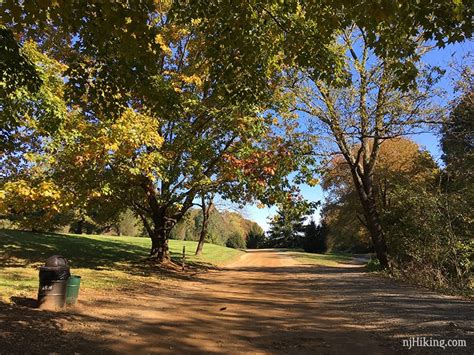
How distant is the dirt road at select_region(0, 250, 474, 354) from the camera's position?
6707 millimetres

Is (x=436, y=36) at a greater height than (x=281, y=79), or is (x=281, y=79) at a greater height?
(x=281, y=79)

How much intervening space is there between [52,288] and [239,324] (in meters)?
4.01

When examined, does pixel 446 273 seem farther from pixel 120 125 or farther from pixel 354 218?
pixel 354 218

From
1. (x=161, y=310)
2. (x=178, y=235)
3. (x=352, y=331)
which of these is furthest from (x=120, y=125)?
(x=178, y=235)

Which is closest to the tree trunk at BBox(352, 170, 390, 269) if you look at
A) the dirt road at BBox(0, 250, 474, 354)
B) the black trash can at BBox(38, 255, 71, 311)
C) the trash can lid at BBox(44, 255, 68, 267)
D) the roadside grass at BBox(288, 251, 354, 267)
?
the dirt road at BBox(0, 250, 474, 354)

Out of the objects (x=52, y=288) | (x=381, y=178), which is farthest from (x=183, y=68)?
(x=381, y=178)

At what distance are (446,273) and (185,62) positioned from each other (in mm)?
14967

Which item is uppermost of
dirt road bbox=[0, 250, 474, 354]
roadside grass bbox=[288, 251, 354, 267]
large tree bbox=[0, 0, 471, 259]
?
large tree bbox=[0, 0, 471, 259]

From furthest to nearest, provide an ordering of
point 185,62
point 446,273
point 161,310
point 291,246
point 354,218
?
1. point 291,246
2. point 354,218
3. point 185,62
4. point 446,273
5. point 161,310

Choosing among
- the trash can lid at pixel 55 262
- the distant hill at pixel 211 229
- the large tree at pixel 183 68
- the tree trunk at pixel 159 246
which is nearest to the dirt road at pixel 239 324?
the trash can lid at pixel 55 262

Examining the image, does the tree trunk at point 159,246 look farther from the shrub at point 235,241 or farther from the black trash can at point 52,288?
the shrub at point 235,241

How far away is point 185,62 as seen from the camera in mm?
20750

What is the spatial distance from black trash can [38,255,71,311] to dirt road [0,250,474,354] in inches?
13.3

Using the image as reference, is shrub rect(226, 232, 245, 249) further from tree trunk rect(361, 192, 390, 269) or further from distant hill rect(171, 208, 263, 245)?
tree trunk rect(361, 192, 390, 269)
